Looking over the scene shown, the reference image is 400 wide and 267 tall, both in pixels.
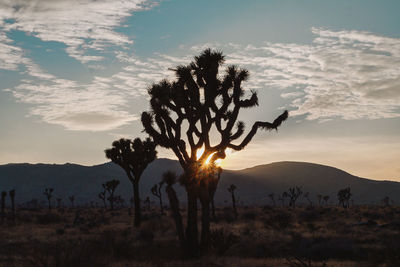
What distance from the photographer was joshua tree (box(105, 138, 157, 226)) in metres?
30.3

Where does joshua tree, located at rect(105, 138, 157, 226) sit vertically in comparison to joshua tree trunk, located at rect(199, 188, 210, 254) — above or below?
above

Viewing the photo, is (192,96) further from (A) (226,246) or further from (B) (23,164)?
(B) (23,164)

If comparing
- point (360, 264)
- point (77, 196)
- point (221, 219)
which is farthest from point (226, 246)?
point (77, 196)

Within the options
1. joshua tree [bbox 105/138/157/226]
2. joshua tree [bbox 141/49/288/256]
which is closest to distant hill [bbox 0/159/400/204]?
joshua tree [bbox 105/138/157/226]

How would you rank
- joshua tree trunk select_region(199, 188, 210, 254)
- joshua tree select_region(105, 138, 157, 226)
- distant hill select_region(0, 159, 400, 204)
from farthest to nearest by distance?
distant hill select_region(0, 159, 400, 204) < joshua tree select_region(105, 138, 157, 226) < joshua tree trunk select_region(199, 188, 210, 254)

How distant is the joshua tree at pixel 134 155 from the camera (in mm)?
30297

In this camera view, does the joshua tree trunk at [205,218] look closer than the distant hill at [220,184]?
Yes

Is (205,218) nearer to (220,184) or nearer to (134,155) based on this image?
(134,155)

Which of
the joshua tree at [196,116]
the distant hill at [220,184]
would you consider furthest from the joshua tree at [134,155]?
the distant hill at [220,184]

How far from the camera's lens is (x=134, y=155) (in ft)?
98.6

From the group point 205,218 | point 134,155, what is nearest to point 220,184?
point 134,155

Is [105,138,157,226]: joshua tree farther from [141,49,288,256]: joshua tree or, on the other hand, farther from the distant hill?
the distant hill

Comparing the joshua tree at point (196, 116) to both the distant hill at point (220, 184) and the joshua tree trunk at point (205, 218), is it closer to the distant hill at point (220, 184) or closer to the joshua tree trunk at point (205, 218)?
the joshua tree trunk at point (205, 218)

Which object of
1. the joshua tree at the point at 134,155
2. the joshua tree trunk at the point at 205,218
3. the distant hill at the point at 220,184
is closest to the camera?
the joshua tree trunk at the point at 205,218
